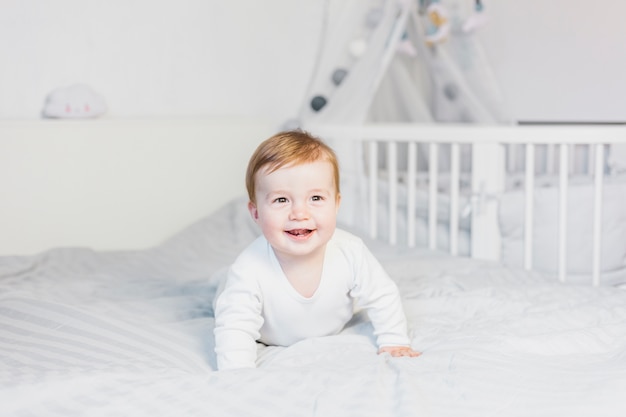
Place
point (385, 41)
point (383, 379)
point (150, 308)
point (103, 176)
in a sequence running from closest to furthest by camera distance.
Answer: point (383, 379), point (150, 308), point (103, 176), point (385, 41)

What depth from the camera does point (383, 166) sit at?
3168 millimetres

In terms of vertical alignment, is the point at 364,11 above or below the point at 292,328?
above

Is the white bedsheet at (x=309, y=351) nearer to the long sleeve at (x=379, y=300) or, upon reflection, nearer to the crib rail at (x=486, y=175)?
the long sleeve at (x=379, y=300)

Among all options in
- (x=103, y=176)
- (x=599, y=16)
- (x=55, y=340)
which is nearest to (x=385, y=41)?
(x=599, y=16)

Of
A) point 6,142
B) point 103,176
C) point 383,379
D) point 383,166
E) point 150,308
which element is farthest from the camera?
point 383,166

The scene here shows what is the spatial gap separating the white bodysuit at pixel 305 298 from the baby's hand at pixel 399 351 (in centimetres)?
1

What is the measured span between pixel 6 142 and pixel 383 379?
1.39m

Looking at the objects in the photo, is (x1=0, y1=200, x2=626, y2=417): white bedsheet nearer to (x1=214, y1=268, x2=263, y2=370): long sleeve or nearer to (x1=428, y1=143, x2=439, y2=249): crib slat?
(x1=214, y1=268, x2=263, y2=370): long sleeve

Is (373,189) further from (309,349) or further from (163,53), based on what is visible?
(309,349)

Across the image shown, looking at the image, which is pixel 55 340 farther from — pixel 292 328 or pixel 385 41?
pixel 385 41

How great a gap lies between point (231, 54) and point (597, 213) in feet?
4.86

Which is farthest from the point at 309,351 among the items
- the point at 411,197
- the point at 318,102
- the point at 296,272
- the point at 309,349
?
the point at 318,102

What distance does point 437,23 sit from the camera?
2820 millimetres

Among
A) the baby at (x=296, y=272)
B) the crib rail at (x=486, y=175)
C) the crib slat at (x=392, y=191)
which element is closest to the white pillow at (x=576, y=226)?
the crib rail at (x=486, y=175)
